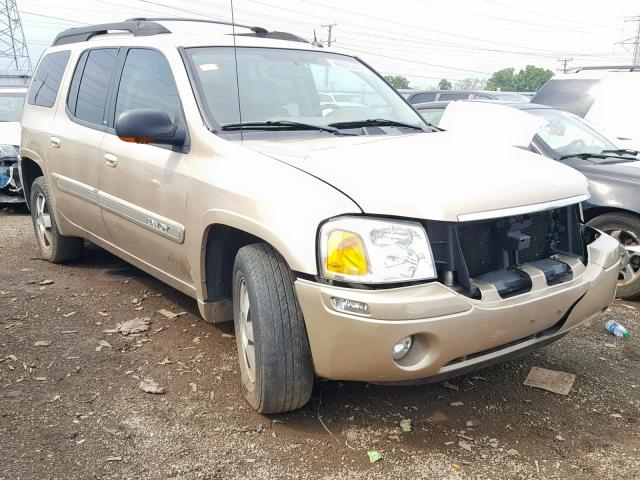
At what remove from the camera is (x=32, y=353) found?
385 centimetres

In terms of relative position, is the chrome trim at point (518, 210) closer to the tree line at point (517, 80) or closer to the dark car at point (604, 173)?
the dark car at point (604, 173)

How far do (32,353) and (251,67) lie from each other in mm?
2166

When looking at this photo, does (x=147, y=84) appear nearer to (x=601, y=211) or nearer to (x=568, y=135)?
(x=601, y=211)

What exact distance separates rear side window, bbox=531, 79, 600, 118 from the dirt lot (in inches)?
179

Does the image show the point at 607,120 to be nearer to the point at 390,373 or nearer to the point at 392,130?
the point at 392,130

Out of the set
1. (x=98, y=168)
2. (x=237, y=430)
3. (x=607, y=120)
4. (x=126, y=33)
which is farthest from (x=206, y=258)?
(x=607, y=120)

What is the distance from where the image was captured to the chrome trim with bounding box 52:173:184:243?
3580mm

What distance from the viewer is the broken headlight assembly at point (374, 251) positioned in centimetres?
257

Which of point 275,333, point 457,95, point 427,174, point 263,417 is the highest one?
point 457,95

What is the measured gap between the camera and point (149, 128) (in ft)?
11.0

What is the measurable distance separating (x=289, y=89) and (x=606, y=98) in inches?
217

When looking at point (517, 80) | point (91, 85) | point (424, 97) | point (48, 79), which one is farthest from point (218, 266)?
point (517, 80)

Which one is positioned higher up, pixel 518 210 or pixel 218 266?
pixel 518 210

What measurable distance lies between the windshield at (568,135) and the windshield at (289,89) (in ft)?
6.78
